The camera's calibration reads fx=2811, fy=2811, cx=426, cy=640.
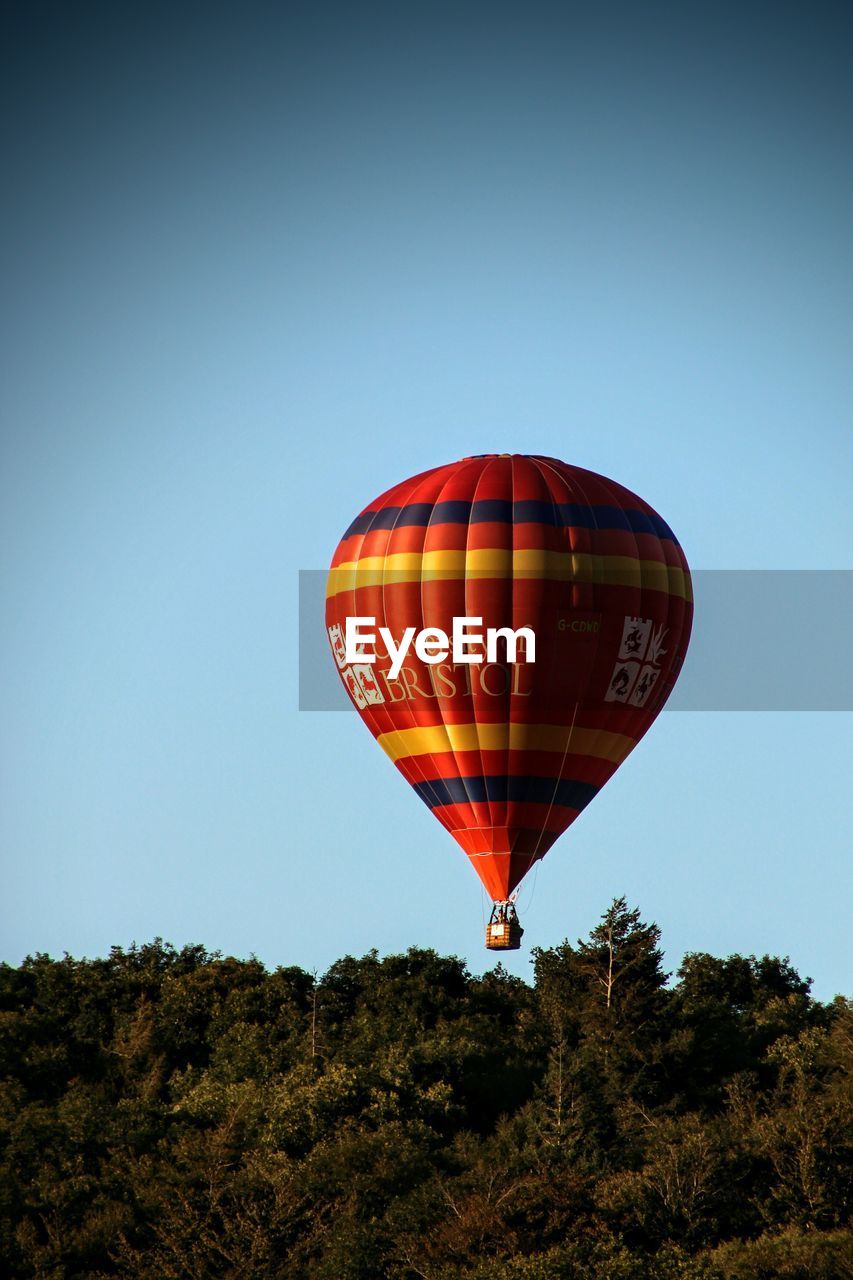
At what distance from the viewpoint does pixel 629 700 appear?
68.8 metres

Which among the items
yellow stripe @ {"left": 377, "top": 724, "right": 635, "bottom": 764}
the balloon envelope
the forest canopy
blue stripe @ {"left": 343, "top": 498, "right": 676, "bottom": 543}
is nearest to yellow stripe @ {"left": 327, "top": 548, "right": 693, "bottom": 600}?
the balloon envelope

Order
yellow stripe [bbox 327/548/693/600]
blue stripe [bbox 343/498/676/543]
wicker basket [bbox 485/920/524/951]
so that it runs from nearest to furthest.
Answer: wicker basket [bbox 485/920/524/951]
yellow stripe [bbox 327/548/693/600]
blue stripe [bbox 343/498/676/543]

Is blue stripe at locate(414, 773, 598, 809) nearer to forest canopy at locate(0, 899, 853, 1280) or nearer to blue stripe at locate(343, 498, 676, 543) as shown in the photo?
blue stripe at locate(343, 498, 676, 543)

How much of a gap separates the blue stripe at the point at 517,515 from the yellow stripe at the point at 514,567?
81cm

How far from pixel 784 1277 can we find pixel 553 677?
14.9 m

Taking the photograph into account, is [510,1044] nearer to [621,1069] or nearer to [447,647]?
[621,1069]

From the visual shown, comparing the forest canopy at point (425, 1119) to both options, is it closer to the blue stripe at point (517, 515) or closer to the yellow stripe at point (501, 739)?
the yellow stripe at point (501, 739)

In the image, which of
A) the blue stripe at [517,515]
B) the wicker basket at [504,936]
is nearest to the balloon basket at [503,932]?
the wicker basket at [504,936]

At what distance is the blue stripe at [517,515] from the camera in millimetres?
67875

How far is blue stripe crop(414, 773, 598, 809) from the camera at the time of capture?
6738 centimetres

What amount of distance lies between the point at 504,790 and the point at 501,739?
1228mm

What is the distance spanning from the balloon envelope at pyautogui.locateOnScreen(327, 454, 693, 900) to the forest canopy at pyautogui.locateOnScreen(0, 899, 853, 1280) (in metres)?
8.41

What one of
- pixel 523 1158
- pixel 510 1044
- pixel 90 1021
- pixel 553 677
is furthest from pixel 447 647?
pixel 90 1021

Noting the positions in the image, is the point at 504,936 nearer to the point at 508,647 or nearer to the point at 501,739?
the point at 501,739
